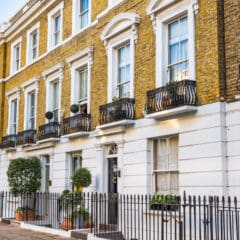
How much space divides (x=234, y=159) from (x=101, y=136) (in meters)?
6.22

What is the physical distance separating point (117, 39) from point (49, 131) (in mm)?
5700

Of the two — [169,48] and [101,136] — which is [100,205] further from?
[169,48]

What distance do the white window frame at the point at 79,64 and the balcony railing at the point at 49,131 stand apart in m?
1.49

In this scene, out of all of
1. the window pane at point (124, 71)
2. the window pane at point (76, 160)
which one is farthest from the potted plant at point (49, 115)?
the window pane at point (124, 71)

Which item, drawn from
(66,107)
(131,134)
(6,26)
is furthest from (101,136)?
(6,26)

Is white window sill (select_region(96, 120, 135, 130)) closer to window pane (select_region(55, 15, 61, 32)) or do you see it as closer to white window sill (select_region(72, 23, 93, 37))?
white window sill (select_region(72, 23, 93, 37))

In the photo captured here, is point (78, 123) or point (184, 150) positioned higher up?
point (78, 123)

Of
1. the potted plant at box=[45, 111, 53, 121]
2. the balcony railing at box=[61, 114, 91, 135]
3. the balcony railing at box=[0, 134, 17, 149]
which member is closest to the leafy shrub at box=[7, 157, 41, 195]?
the potted plant at box=[45, 111, 53, 121]

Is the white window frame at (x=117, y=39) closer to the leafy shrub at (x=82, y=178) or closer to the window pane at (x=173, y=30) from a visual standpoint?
the window pane at (x=173, y=30)

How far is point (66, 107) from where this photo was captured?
66.3ft

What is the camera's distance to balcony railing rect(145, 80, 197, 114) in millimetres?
13062

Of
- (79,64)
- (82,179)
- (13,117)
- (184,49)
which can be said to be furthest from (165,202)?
(13,117)

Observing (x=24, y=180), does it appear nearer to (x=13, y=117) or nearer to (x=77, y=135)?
(x=77, y=135)

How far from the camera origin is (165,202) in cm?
1333
